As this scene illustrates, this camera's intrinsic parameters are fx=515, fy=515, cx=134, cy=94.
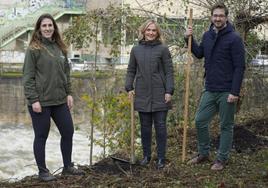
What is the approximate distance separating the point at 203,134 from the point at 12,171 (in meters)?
9.25

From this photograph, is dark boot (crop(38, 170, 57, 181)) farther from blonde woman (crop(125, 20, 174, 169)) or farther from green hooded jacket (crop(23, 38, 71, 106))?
blonde woman (crop(125, 20, 174, 169))

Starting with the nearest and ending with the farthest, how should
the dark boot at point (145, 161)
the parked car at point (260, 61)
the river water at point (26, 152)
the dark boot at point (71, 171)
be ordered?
the dark boot at point (71, 171) < the dark boot at point (145, 161) < the parked car at point (260, 61) < the river water at point (26, 152)

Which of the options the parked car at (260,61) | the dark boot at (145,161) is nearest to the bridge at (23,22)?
the parked car at (260,61)

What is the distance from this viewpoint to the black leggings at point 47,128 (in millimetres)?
5232

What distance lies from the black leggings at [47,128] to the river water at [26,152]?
6439 mm

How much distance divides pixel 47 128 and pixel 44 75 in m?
0.55

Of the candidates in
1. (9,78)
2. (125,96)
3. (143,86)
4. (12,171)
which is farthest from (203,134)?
(9,78)

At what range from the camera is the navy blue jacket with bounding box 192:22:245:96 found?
545 cm

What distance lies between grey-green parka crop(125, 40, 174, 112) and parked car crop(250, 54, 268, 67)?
4.52 metres

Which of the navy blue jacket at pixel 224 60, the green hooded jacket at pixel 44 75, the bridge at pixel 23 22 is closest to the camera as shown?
the green hooded jacket at pixel 44 75

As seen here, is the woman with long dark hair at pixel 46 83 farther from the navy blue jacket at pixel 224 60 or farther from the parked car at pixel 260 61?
the parked car at pixel 260 61

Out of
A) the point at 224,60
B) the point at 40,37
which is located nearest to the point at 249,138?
the point at 224,60

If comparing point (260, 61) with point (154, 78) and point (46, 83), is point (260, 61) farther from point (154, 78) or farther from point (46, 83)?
point (46, 83)

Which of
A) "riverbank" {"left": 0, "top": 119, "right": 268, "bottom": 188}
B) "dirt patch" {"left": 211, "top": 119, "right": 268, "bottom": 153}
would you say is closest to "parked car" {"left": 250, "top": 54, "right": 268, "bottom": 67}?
"dirt patch" {"left": 211, "top": 119, "right": 268, "bottom": 153}
